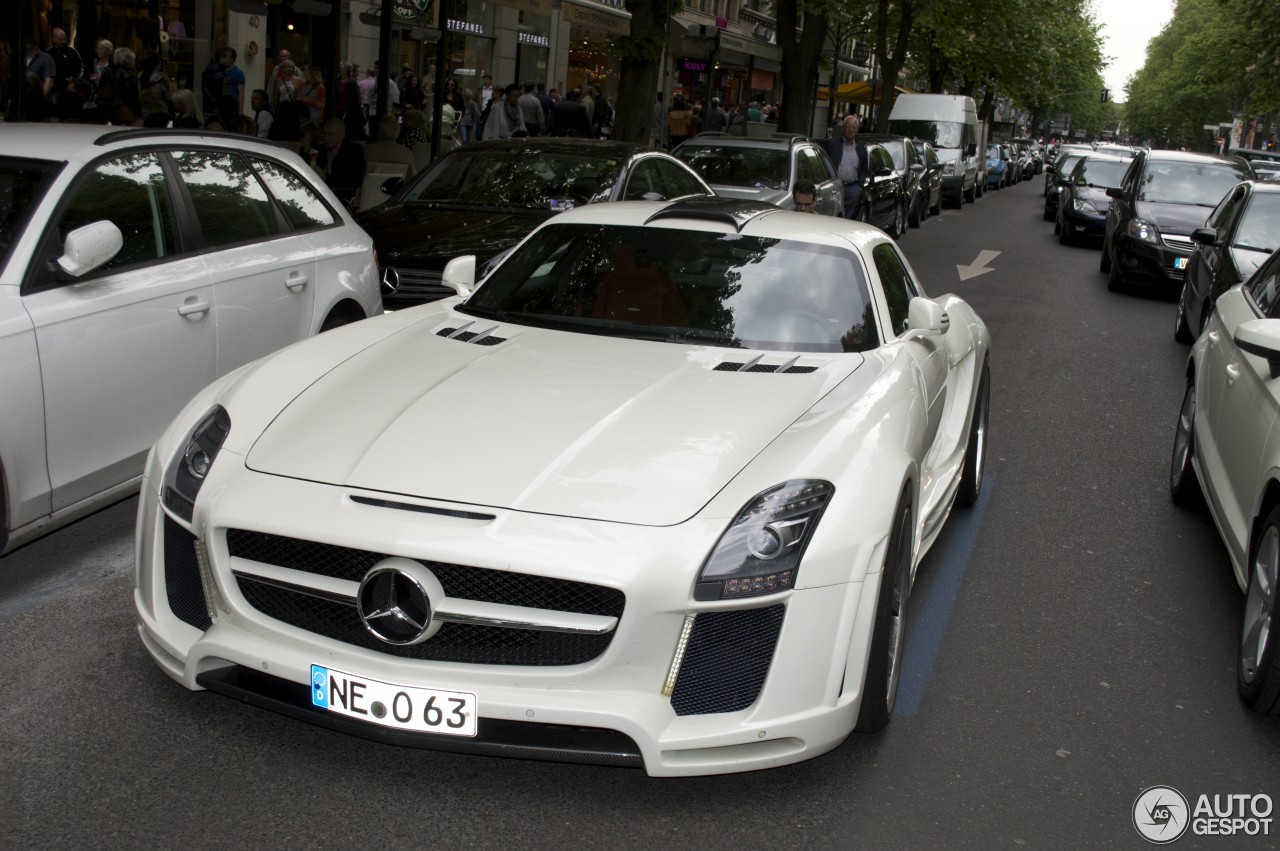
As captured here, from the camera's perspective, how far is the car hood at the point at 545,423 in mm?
3504

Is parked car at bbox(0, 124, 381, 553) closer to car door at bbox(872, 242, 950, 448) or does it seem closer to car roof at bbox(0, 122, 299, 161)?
car roof at bbox(0, 122, 299, 161)

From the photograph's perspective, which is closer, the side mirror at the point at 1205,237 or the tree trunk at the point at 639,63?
the side mirror at the point at 1205,237

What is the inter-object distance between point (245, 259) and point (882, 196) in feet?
49.3

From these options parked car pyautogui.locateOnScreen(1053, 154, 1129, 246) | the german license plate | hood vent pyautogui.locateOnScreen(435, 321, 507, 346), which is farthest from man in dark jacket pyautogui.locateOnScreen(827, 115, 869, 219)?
the german license plate

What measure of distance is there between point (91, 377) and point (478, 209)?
5.22 m

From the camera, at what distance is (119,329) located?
5.21 meters

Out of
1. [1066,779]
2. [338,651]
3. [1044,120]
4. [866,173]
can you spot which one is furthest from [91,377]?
[1044,120]

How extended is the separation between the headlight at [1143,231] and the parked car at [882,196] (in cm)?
352

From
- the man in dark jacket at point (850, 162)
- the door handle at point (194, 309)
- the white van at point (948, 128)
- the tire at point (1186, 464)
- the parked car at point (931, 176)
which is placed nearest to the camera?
the door handle at point (194, 309)

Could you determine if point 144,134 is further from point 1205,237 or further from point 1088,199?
point 1088,199

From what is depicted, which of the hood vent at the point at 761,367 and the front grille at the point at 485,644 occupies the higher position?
the hood vent at the point at 761,367

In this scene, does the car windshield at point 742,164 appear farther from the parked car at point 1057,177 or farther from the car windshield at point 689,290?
the parked car at point 1057,177

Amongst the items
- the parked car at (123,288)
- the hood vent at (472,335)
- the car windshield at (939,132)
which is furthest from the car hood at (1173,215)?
the car windshield at (939,132)

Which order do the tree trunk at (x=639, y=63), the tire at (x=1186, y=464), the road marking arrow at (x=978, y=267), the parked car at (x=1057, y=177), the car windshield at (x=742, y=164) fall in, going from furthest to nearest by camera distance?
the parked car at (x=1057, y=177)
the tree trunk at (x=639, y=63)
the road marking arrow at (x=978, y=267)
the car windshield at (x=742, y=164)
the tire at (x=1186, y=464)
